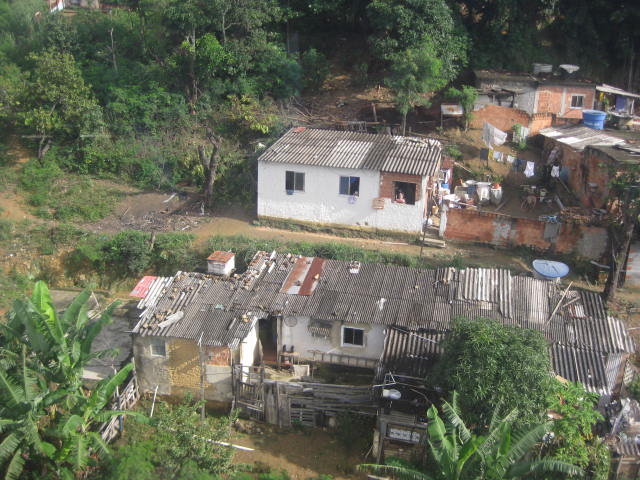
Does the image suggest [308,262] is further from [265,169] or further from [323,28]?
[323,28]

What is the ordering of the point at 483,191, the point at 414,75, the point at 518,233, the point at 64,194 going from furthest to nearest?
the point at 414,75 → the point at 64,194 → the point at 483,191 → the point at 518,233

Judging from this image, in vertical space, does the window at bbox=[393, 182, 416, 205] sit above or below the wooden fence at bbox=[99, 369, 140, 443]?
above

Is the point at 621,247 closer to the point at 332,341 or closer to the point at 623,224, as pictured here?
the point at 623,224

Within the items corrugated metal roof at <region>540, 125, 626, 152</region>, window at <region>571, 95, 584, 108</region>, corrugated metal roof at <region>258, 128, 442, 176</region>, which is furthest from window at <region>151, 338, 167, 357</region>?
window at <region>571, 95, 584, 108</region>

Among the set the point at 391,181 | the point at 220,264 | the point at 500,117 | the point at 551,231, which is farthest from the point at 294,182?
the point at 500,117

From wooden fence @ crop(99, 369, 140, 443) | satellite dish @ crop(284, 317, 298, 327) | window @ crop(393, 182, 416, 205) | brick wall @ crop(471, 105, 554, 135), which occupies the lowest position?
wooden fence @ crop(99, 369, 140, 443)

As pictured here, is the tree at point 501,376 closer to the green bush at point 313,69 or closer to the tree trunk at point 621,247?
the tree trunk at point 621,247

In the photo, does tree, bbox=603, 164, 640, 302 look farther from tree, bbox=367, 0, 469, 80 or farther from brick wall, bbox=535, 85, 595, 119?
tree, bbox=367, 0, 469, 80

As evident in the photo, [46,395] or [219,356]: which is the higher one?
[46,395]
